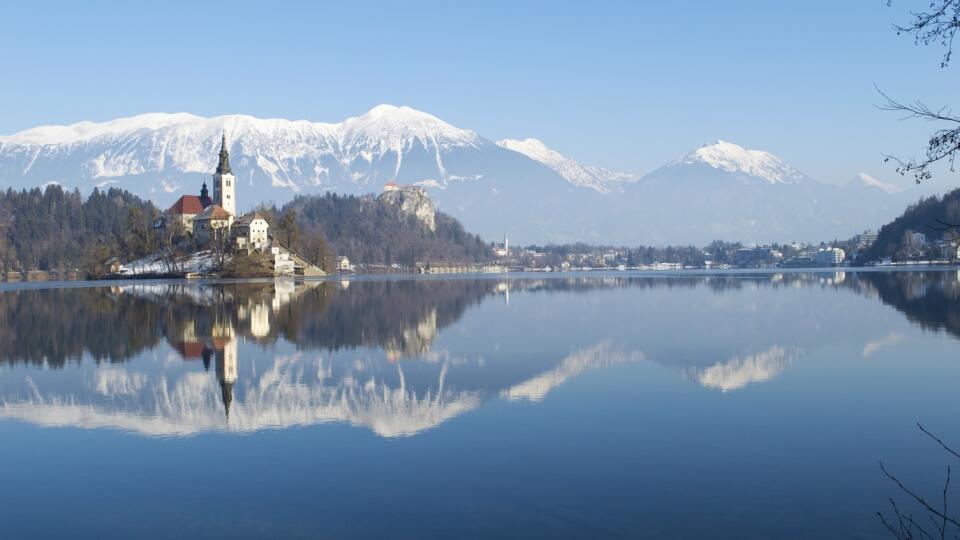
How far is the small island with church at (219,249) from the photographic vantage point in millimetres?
160500

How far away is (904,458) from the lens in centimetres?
1719

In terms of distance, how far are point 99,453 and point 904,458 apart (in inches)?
649

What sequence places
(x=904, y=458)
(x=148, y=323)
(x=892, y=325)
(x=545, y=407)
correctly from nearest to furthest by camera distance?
(x=904, y=458)
(x=545, y=407)
(x=892, y=325)
(x=148, y=323)

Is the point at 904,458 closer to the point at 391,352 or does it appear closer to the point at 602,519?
the point at 602,519

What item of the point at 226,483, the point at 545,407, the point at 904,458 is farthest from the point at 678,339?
the point at 226,483

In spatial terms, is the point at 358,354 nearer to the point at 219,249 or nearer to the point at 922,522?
the point at 922,522

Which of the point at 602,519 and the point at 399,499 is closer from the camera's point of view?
the point at 602,519

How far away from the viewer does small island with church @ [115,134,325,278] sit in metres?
160

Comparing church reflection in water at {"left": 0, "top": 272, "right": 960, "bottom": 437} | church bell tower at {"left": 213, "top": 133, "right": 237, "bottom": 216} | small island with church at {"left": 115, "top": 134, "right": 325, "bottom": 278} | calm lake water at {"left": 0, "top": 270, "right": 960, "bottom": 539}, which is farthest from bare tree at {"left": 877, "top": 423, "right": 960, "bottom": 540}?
church bell tower at {"left": 213, "top": 133, "right": 237, "bottom": 216}

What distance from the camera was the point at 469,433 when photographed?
20.0 metres

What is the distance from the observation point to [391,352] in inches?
1400

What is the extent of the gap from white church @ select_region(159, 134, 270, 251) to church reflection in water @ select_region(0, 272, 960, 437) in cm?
10838

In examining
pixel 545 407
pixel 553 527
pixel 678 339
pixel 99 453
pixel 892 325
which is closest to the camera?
pixel 553 527

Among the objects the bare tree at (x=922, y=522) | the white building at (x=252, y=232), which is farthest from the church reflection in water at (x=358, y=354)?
the white building at (x=252, y=232)
